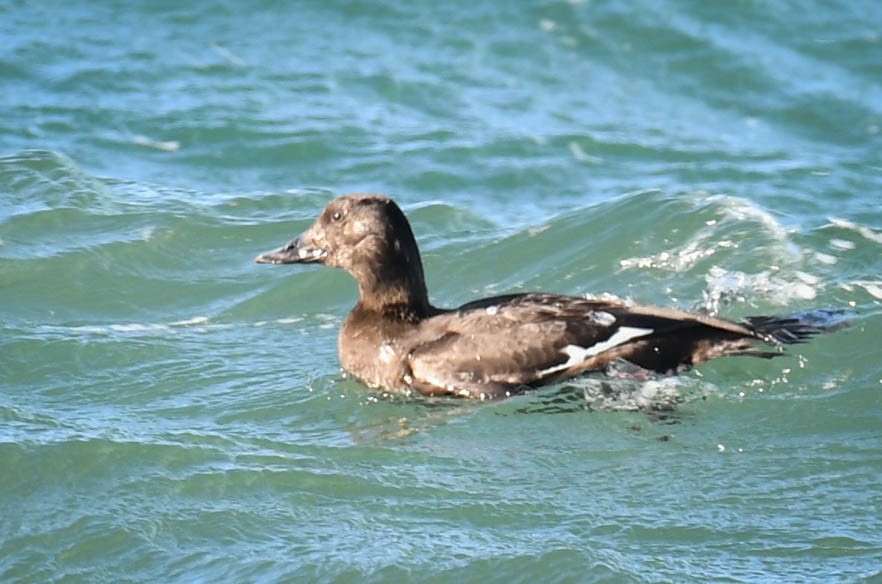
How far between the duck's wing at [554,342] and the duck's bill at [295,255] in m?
0.88

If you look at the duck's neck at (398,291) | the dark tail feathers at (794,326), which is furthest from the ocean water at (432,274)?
the duck's neck at (398,291)

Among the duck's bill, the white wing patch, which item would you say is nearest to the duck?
the white wing patch

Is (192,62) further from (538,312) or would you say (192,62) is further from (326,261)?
(538,312)

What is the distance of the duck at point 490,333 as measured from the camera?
7289mm

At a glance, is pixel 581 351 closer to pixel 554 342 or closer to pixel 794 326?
pixel 554 342

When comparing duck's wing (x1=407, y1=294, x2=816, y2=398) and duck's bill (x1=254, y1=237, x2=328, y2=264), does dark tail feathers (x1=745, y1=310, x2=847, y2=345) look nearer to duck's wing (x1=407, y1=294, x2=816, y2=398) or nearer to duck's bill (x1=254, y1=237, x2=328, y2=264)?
duck's wing (x1=407, y1=294, x2=816, y2=398)

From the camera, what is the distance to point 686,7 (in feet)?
47.0

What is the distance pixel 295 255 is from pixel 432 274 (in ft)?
4.80

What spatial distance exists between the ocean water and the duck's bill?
0.51 m

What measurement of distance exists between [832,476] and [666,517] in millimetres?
858

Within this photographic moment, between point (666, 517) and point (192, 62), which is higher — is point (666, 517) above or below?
below

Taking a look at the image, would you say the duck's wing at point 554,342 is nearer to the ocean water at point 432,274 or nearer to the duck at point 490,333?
the duck at point 490,333

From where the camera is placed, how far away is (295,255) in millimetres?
8070

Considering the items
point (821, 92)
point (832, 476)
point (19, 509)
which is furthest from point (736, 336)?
point (821, 92)
